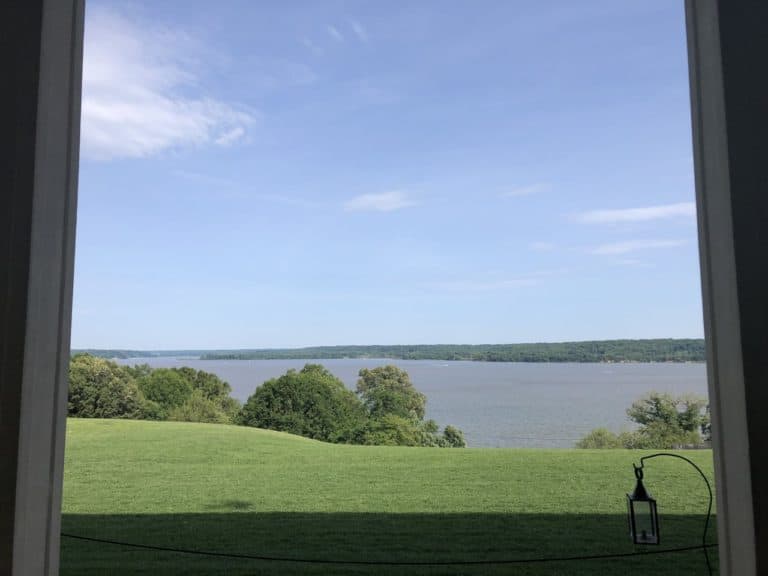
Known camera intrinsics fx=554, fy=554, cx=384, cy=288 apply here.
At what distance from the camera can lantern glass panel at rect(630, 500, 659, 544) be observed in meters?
1.54

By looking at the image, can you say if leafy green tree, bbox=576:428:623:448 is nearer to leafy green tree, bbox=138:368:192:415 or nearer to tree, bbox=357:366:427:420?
tree, bbox=357:366:427:420

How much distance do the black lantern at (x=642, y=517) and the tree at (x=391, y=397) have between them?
520 cm

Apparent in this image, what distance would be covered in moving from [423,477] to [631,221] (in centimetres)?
561

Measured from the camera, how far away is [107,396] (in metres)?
6.39

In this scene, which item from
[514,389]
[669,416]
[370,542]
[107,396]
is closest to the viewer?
[370,542]

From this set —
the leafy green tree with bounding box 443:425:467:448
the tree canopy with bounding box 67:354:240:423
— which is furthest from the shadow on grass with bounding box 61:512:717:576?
the leafy green tree with bounding box 443:425:467:448

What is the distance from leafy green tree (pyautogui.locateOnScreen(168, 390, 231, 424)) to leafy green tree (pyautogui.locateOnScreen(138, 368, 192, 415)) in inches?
2.7

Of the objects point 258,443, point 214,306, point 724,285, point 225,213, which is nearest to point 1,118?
point 724,285

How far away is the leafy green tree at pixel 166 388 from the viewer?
21.0ft

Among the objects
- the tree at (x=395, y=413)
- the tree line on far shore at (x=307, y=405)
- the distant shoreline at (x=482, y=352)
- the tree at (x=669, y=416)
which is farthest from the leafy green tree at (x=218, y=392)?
the tree at (x=669, y=416)

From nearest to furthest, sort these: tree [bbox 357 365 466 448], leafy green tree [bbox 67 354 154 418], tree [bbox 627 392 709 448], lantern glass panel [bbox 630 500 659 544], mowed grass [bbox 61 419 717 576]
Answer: lantern glass panel [bbox 630 500 659 544] → mowed grass [bbox 61 419 717 576] → tree [bbox 627 392 709 448] → leafy green tree [bbox 67 354 154 418] → tree [bbox 357 365 466 448]

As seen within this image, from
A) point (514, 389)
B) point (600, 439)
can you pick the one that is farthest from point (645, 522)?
point (514, 389)

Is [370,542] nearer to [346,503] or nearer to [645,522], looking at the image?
[346,503]

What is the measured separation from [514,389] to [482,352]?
0.73m
